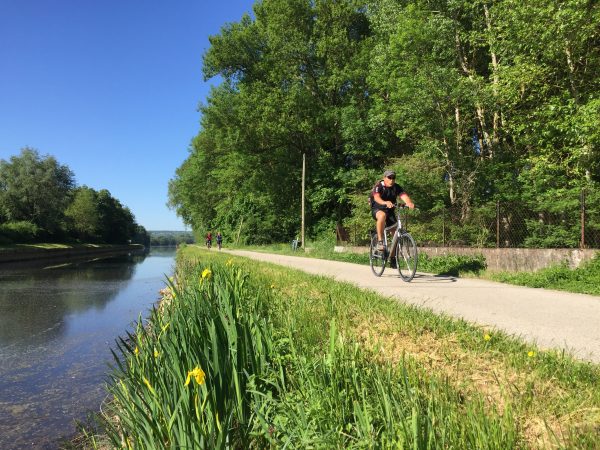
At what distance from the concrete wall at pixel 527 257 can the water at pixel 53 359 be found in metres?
6.95

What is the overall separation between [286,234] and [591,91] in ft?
90.7

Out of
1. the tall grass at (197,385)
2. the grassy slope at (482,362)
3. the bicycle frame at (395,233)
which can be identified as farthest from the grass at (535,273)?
the tall grass at (197,385)

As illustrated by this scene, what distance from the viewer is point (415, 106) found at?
16.4 meters

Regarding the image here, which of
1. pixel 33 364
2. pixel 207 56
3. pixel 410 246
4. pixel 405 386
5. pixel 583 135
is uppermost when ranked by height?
pixel 207 56

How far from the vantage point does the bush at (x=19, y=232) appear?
151 ft

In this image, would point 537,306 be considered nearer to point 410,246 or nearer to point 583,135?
point 410,246

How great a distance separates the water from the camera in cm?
443

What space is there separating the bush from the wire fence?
46.2 meters

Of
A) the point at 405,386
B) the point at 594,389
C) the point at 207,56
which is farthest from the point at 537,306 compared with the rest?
the point at 207,56

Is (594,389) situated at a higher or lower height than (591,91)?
lower

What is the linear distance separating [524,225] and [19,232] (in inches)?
2119

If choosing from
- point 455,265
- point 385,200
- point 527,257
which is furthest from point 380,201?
point 527,257

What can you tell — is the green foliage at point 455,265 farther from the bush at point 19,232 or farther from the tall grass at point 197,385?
the bush at point 19,232

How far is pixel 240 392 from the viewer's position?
2.61 m
